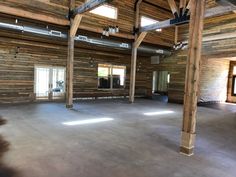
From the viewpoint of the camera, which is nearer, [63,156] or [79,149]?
[63,156]

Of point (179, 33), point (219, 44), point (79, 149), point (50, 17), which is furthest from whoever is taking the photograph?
point (179, 33)

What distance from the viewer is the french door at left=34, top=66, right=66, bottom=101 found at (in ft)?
33.7

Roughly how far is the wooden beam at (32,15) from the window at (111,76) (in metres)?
4.47

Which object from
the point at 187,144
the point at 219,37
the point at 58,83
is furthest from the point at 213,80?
the point at 187,144

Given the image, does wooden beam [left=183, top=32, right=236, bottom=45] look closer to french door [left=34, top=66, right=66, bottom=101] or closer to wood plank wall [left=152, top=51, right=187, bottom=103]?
wood plank wall [left=152, top=51, right=187, bottom=103]

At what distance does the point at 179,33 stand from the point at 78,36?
6.83 metres

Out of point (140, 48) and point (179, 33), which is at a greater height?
point (179, 33)

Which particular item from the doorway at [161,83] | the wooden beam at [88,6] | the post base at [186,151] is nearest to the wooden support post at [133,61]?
the wooden beam at [88,6]

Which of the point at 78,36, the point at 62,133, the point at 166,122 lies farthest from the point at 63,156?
the point at 78,36

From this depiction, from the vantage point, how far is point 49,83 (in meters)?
10.6

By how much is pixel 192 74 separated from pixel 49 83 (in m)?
8.40

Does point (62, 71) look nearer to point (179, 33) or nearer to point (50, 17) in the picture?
point (50, 17)

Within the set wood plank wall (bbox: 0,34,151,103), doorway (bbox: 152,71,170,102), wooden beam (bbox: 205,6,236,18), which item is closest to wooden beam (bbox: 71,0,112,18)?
wood plank wall (bbox: 0,34,151,103)

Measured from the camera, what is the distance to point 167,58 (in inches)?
510
